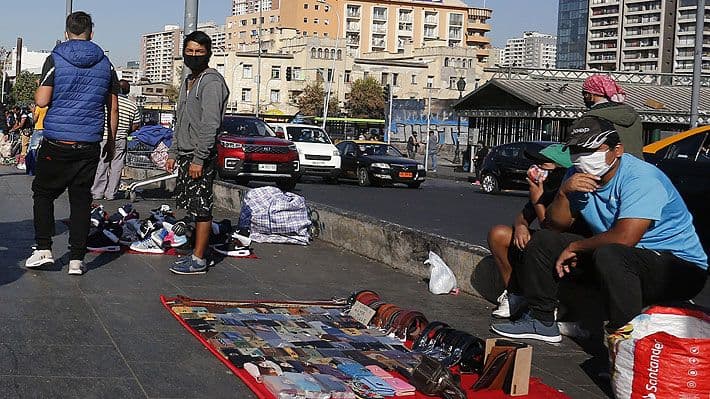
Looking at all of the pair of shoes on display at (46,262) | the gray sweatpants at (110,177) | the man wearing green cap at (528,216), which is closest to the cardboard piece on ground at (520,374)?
the man wearing green cap at (528,216)

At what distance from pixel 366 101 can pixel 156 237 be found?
103m

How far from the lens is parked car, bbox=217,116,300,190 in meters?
22.0

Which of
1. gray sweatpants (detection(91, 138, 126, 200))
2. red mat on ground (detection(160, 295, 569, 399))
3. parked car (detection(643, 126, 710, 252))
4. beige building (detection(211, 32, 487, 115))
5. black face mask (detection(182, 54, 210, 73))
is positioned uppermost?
beige building (detection(211, 32, 487, 115))

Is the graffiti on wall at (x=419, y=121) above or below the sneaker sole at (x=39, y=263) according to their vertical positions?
above

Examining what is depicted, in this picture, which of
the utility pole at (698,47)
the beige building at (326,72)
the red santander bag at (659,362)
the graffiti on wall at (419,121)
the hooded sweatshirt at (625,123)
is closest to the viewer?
the red santander bag at (659,362)

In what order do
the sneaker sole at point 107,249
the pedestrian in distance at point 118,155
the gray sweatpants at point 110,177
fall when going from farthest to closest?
the gray sweatpants at point 110,177 < the pedestrian in distance at point 118,155 < the sneaker sole at point 107,249

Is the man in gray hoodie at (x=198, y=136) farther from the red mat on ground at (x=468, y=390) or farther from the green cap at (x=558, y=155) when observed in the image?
the green cap at (x=558, y=155)

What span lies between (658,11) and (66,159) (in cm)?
19314

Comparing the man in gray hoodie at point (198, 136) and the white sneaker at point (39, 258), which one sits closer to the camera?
the white sneaker at point (39, 258)

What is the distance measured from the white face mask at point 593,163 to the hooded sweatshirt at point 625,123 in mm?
1313

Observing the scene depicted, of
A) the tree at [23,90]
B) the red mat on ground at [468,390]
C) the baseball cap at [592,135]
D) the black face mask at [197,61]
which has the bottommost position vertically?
the red mat on ground at [468,390]

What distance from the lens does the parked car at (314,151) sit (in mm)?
29125

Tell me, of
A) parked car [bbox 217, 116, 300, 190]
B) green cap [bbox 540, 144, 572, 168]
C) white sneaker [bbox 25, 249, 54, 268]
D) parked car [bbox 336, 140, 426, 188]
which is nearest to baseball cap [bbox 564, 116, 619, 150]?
green cap [bbox 540, 144, 572, 168]

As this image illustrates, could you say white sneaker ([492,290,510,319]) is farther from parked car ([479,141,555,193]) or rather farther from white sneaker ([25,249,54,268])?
parked car ([479,141,555,193])
